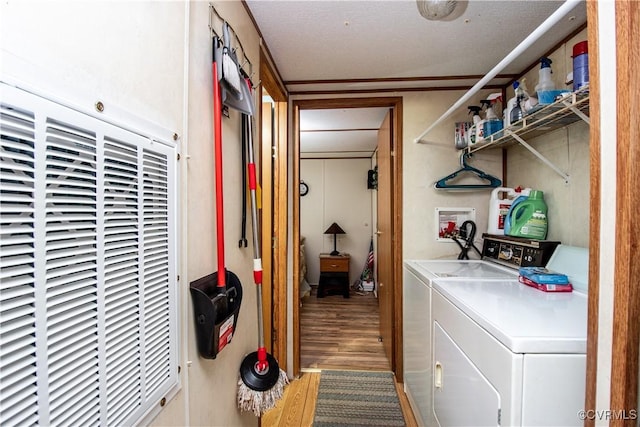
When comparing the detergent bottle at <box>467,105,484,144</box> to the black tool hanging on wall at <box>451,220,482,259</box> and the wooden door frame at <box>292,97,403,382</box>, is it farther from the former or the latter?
the black tool hanging on wall at <box>451,220,482,259</box>

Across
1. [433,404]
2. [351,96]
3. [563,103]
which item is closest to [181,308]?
[433,404]

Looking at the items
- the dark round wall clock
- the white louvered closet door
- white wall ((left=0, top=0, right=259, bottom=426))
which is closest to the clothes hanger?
white wall ((left=0, top=0, right=259, bottom=426))

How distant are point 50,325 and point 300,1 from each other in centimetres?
141

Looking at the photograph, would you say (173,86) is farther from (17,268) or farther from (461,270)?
(461,270)

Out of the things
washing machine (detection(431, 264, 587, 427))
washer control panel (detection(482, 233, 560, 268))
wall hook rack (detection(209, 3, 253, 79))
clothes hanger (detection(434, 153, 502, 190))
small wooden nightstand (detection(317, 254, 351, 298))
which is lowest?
small wooden nightstand (detection(317, 254, 351, 298))

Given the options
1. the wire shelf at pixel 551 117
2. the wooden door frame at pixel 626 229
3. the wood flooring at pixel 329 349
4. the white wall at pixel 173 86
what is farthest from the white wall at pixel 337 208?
the wooden door frame at pixel 626 229

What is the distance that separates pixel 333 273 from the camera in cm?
434

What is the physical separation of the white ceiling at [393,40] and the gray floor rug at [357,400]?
7.28 feet

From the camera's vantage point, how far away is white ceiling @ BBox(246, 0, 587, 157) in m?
1.28

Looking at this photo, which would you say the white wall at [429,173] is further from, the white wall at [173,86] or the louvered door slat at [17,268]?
the louvered door slat at [17,268]

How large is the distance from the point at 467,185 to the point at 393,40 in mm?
1127

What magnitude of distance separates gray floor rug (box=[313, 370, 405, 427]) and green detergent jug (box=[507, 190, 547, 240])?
137 cm

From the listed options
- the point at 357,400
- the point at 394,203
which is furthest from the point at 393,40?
the point at 357,400

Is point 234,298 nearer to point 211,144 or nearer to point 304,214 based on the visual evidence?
point 211,144
